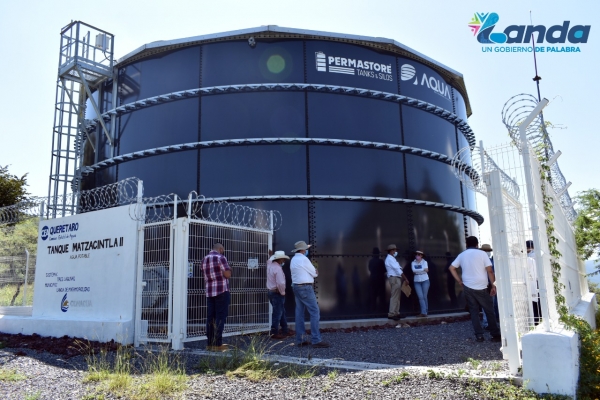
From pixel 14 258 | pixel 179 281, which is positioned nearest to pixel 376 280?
pixel 179 281

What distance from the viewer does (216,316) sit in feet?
26.0

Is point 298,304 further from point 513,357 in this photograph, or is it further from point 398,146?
point 398,146

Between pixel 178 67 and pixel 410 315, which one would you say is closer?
pixel 410 315

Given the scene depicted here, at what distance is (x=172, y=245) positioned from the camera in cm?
822

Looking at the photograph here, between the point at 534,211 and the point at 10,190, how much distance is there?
19.9 metres

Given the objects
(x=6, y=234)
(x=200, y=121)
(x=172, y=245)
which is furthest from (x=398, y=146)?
(x=6, y=234)

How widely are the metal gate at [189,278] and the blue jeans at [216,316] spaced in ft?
1.48

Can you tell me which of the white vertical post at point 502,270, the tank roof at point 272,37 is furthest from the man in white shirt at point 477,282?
the tank roof at point 272,37

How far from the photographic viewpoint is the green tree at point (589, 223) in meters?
18.3

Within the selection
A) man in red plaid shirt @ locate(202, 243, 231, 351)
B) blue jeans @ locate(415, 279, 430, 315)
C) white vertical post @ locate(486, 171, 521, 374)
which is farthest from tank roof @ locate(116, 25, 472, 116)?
white vertical post @ locate(486, 171, 521, 374)

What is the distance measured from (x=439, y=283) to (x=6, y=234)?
11228 mm

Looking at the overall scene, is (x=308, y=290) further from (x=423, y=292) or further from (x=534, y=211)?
(x=423, y=292)

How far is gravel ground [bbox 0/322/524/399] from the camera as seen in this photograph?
197 inches

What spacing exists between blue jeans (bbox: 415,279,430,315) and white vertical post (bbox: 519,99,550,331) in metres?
6.26
